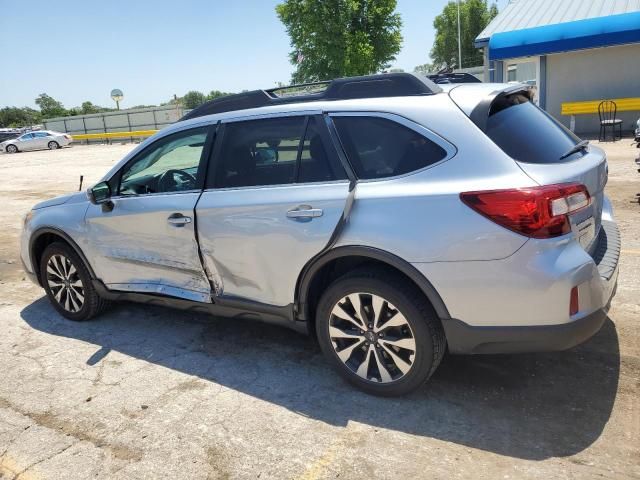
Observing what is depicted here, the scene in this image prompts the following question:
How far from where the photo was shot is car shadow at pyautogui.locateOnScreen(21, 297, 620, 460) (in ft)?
9.12

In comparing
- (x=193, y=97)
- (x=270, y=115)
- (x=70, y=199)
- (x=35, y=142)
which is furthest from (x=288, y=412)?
(x=193, y=97)

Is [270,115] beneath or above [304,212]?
above

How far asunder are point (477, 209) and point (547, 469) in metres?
1.26

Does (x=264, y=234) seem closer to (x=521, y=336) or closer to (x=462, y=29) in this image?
(x=521, y=336)

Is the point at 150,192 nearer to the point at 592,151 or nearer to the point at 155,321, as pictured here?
the point at 155,321

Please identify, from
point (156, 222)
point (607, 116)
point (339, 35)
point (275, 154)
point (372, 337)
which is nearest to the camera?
point (372, 337)

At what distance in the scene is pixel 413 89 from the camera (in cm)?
309

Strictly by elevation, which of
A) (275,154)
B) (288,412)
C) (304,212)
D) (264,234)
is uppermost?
(275,154)

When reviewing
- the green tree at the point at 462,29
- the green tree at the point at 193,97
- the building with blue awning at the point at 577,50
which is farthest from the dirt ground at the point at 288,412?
the green tree at the point at 462,29

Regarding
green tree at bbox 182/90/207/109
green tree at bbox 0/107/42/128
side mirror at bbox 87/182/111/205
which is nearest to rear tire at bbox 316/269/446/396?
side mirror at bbox 87/182/111/205

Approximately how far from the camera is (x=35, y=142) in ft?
120

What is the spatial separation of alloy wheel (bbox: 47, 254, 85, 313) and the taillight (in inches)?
138

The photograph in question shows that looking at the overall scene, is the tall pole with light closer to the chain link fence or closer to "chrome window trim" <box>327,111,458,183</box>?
the chain link fence

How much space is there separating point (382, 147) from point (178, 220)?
157 cm
